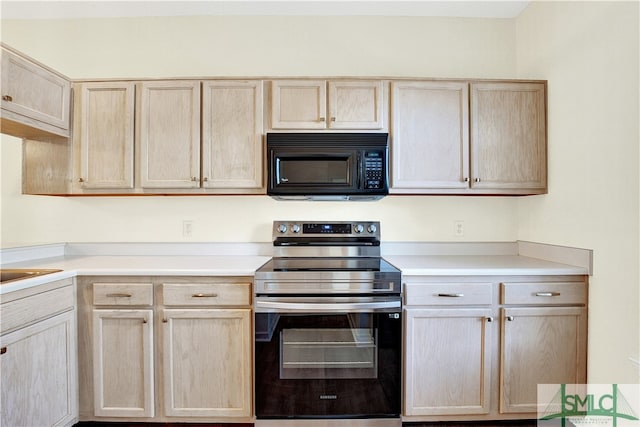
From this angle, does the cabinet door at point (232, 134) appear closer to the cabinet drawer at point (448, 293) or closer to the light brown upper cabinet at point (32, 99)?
the light brown upper cabinet at point (32, 99)

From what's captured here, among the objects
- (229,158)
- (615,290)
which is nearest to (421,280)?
(615,290)

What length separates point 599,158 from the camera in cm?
172

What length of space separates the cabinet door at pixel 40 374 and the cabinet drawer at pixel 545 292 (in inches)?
89.3

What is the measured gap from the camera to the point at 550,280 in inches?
71.0

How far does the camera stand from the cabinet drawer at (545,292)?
1.80 metres

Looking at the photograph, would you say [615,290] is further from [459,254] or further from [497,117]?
[497,117]

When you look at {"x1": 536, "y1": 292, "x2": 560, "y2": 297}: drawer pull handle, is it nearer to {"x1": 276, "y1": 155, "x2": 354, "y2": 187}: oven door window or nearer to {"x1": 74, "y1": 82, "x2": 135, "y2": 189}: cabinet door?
{"x1": 276, "y1": 155, "x2": 354, "y2": 187}: oven door window

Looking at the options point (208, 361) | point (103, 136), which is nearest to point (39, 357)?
point (208, 361)

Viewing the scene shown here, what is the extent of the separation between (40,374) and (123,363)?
344mm

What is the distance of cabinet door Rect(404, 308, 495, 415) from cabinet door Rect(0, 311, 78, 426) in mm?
1753

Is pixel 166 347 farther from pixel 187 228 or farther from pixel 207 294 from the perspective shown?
pixel 187 228

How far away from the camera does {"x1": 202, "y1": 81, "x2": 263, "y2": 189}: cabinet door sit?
2.09 m

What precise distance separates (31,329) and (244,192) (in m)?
1.21

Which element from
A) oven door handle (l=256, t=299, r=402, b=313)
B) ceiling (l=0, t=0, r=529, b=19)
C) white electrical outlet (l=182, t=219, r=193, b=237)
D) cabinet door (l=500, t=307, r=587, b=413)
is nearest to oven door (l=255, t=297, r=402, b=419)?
oven door handle (l=256, t=299, r=402, b=313)
